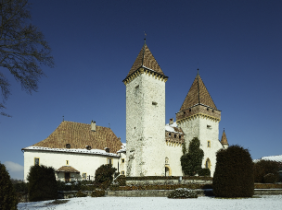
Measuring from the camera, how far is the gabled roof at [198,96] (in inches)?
1278

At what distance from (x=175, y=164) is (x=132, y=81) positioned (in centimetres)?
1232

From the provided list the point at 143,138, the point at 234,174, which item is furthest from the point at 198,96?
the point at 234,174

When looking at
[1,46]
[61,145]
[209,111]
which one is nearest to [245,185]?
[1,46]

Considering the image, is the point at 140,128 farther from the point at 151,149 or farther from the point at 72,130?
the point at 72,130

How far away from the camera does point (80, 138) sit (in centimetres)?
3450

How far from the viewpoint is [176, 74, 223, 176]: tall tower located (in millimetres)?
30625

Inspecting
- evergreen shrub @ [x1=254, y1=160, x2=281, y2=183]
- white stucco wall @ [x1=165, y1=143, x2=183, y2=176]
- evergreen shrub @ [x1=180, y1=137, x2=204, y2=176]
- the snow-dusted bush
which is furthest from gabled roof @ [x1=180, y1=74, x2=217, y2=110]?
the snow-dusted bush

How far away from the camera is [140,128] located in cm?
2670

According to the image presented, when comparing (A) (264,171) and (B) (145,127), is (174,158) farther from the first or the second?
Answer: (A) (264,171)

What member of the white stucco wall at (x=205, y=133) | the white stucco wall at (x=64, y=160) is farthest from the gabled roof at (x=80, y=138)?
the white stucco wall at (x=205, y=133)

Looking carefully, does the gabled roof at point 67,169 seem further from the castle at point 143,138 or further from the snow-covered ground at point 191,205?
the snow-covered ground at point 191,205

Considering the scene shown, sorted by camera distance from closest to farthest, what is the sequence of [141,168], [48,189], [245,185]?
[245,185]
[48,189]
[141,168]

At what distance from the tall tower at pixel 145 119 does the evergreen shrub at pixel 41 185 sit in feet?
36.2

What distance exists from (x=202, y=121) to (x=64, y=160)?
19.7 m
